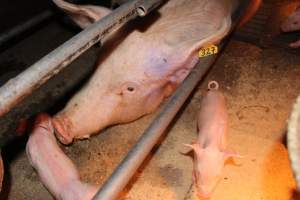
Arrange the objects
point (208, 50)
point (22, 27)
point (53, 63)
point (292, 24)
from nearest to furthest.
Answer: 1. point (53, 63)
2. point (208, 50)
3. point (22, 27)
4. point (292, 24)

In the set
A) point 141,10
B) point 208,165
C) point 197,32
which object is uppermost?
point 141,10

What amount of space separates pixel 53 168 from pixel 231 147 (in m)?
1.35

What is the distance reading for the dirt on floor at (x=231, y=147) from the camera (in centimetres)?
264

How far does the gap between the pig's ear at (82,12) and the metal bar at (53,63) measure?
55 centimetres

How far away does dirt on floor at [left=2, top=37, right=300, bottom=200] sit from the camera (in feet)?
8.67

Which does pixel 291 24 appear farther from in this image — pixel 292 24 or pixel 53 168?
pixel 53 168

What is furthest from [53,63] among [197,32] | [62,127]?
[197,32]

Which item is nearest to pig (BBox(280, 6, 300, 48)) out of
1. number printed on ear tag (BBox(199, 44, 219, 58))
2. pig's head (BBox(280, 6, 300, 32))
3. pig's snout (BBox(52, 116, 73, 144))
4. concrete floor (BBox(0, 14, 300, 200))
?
pig's head (BBox(280, 6, 300, 32))

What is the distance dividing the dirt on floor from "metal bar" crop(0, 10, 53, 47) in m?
1.11

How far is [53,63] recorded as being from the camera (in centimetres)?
157

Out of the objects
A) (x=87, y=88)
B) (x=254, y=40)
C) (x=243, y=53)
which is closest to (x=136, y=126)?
(x=87, y=88)

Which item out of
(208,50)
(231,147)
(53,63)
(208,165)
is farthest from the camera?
(231,147)

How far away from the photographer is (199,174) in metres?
2.43

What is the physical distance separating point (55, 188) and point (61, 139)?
0.48 meters
